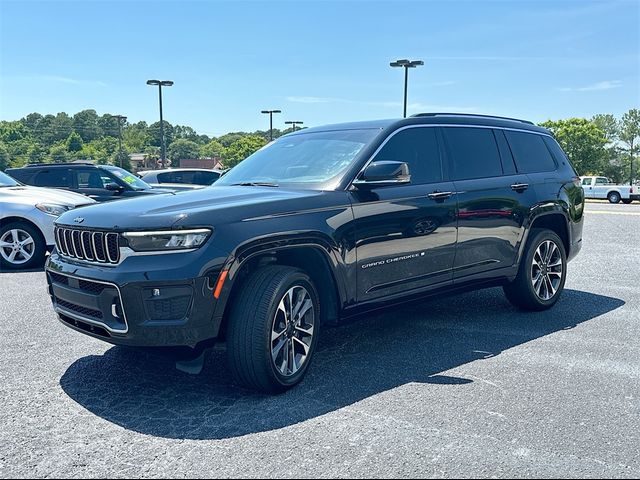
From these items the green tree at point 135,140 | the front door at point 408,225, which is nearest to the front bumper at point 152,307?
the front door at point 408,225

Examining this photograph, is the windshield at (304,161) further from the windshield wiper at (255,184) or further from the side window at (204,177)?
the side window at (204,177)

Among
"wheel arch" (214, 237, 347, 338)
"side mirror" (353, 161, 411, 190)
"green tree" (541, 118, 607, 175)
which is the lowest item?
"wheel arch" (214, 237, 347, 338)

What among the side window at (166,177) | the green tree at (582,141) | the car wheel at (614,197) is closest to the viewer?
the side window at (166,177)

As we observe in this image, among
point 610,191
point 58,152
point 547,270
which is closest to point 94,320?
point 547,270

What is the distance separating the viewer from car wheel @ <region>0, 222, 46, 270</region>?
883 centimetres

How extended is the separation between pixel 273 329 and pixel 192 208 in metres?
0.91

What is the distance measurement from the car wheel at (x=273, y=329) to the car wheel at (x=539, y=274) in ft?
8.69

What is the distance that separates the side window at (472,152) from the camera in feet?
17.1

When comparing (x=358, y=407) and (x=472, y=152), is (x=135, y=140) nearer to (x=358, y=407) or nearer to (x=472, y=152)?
(x=472, y=152)

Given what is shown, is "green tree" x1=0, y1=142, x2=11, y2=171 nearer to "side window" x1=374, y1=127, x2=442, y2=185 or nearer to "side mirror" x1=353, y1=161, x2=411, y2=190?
"side window" x1=374, y1=127, x2=442, y2=185

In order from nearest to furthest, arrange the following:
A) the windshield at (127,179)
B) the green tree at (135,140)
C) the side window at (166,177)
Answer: the windshield at (127,179) < the side window at (166,177) < the green tree at (135,140)

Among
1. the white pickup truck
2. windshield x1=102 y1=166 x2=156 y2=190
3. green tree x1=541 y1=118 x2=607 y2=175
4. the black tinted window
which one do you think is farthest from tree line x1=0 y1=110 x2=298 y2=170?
the black tinted window

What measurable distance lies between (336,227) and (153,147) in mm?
146957

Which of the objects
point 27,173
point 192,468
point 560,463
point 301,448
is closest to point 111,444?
point 192,468
